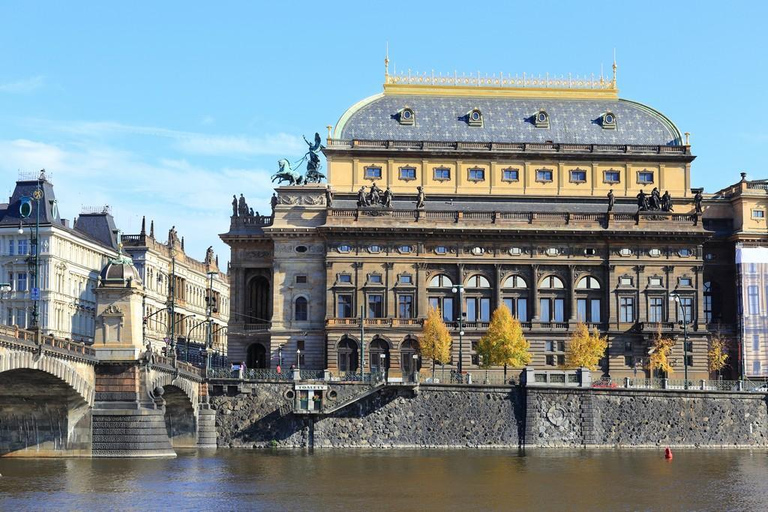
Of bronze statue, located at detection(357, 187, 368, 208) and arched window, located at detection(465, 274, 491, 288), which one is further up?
bronze statue, located at detection(357, 187, 368, 208)

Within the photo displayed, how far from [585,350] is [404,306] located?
17820mm

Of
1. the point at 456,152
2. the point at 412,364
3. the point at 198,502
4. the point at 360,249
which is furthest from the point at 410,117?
the point at 198,502

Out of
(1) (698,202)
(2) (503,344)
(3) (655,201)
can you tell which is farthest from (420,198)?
(1) (698,202)

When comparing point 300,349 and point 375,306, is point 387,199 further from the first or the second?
point 300,349

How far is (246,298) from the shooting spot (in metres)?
149

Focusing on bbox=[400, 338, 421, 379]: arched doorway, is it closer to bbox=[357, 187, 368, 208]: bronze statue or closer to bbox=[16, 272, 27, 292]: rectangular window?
bbox=[357, 187, 368, 208]: bronze statue

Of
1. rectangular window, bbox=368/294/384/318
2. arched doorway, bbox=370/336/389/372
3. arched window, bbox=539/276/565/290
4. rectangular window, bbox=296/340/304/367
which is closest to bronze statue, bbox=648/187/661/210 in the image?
arched window, bbox=539/276/565/290

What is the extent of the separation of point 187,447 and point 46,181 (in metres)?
44.4

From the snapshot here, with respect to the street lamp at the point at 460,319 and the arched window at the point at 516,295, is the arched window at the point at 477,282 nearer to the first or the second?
the arched window at the point at 516,295

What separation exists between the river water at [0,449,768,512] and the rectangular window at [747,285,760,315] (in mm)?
35552

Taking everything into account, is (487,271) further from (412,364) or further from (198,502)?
(198,502)

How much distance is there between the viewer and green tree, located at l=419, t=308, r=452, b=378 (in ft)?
452

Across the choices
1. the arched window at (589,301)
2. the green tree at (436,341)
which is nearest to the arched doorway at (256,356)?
the green tree at (436,341)

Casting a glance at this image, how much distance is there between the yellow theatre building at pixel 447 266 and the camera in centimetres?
14362
